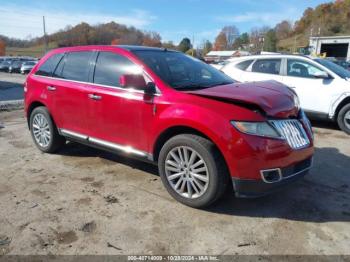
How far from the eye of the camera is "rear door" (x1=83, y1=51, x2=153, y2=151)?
12.7 ft

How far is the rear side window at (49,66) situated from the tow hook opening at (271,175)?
3.67m

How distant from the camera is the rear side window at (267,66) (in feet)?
25.5

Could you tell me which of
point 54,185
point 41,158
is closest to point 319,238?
point 54,185

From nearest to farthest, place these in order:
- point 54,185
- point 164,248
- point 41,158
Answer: point 164,248 < point 54,185 < point 41,158

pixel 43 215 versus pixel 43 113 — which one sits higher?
pixel 43 113

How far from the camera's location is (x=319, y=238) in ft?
9.81

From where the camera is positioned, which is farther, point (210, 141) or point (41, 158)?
point (41, 158)

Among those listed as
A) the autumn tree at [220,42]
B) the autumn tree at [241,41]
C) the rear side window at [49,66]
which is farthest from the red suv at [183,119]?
the autumn tree at [220,42]

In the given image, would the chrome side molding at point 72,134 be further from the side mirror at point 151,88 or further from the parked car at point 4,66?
the parked car at point 4,66

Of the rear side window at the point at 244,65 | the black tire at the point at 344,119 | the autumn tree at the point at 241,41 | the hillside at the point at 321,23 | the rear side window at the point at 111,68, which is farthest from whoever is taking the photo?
the autumn tree at the point at 241,41

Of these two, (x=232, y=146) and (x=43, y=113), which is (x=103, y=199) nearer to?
(x=232, y=146)

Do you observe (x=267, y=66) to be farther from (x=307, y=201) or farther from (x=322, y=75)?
(x=307, y=201)

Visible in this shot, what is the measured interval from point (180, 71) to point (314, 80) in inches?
168

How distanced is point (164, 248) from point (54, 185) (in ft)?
6.55
